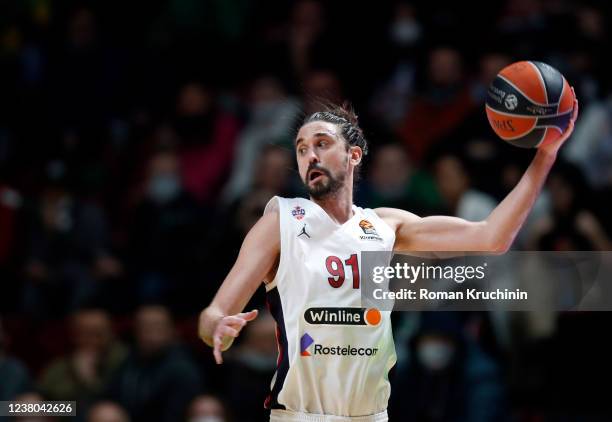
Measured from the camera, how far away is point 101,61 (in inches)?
534

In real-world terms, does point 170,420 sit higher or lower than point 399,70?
lower

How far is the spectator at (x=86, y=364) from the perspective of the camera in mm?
10453

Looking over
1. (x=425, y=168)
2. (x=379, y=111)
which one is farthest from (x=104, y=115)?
(x=425, y=168)

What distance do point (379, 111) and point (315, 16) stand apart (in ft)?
5.03

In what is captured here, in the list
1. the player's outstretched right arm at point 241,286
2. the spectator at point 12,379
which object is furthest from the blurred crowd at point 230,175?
the player's outstretched right arm at point 241,286

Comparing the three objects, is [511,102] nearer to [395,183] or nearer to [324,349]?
[324,349]

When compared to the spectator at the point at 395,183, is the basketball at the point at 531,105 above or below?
below

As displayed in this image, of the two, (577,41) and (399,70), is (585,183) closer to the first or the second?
(577,41)

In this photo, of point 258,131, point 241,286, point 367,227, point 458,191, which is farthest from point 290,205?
point 258,131

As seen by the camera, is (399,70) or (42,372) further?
(399,70)

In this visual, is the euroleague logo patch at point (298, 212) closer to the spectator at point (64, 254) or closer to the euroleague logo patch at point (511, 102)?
the euroleague logo patch at point (511, 102)

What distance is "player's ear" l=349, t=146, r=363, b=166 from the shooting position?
649cm

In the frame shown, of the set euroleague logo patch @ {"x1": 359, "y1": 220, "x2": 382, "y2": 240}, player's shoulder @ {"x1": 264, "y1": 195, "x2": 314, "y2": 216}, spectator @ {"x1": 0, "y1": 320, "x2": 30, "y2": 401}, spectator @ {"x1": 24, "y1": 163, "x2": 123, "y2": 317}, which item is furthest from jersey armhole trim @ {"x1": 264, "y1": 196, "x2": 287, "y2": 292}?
spectator @ {"x1": 24, "y1": 163, "x2": 123, "y2": 317}

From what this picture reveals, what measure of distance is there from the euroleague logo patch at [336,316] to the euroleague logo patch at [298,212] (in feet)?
1.68
